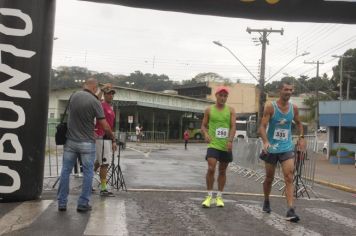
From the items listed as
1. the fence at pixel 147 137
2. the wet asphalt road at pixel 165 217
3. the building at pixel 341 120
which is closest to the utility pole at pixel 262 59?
the building at pixel 341 120

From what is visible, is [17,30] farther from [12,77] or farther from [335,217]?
[335,217]

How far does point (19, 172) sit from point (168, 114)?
193ft

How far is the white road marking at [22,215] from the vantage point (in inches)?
246

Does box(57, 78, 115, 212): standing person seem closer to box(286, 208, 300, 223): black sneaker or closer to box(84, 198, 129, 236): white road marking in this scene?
box(84, 198, 129, 236): white road marking

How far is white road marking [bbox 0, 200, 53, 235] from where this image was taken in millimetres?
6250

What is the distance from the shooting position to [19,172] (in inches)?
313

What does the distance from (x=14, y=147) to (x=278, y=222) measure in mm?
3830

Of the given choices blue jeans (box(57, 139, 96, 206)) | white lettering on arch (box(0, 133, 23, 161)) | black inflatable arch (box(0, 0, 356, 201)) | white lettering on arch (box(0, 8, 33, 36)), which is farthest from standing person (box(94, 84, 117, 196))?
white lettering on arch (box(0, 8, 33, 36))

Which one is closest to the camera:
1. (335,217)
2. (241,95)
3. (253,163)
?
(335,217)

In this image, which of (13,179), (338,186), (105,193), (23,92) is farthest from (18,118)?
(338,186)

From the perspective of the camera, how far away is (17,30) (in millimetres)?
7996

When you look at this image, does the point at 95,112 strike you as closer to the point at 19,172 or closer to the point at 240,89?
the point at 19,172

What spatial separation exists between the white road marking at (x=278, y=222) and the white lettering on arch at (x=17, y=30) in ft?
13.7

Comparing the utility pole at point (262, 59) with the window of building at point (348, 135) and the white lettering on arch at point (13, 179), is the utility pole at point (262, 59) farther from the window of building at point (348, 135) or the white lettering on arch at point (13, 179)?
the white lettering on arch at point (13, 179)
